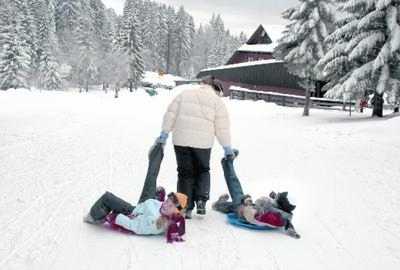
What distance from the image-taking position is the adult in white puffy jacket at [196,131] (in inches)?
271

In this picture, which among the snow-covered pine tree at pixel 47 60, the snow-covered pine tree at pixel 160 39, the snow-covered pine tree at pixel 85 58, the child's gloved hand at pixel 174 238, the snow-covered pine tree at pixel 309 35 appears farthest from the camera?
the snow-covered pine tree at pixel 160 39

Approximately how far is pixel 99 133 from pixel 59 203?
9468 mm

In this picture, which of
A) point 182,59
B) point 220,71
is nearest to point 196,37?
point 182,59

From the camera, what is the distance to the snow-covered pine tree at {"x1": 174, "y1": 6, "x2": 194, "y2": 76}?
109 meters

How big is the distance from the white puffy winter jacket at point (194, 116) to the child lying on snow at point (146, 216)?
901 mm

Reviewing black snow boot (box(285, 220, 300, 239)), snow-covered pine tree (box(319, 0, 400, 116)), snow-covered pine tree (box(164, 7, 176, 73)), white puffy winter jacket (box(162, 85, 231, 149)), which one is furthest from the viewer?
snow-covered pine tree (box(164, 7, 176, 73))

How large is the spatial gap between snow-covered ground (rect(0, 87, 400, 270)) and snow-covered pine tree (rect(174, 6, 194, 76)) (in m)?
93.0

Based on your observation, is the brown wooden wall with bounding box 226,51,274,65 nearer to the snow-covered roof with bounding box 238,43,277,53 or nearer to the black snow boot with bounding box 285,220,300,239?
the snow-covered roof with bounding box 238,43,277,53

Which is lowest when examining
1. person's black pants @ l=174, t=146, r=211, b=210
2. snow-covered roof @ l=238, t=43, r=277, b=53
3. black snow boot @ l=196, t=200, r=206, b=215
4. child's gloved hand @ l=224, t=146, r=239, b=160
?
black snow boot @ l=196, t=200, r=206, b=215

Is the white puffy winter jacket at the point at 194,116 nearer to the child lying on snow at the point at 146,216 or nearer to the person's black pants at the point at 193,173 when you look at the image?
the person's black pants at the point at 193,173

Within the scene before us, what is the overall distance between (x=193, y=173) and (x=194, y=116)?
870mm

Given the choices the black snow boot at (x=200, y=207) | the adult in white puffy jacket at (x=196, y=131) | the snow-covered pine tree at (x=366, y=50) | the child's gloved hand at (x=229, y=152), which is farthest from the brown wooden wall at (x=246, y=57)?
the black snow boot at (x=200, y=207)

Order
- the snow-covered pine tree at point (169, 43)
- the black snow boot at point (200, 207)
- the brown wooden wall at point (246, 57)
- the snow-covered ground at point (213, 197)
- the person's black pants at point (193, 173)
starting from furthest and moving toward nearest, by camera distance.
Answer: the snow-covered pine tree at point (169, 43) < the brown wooden wall at point (246, 57) < the black snow boot at point (200, 207) < the person's black pants at point (193, 173) < the snow-covered ground at point (213, 197)

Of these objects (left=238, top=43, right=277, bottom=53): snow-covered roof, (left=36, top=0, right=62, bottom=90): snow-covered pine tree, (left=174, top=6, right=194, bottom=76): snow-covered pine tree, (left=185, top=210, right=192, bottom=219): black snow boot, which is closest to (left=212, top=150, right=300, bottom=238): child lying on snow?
(left=185, top=210, right=192, bottom=219): black snow boot
